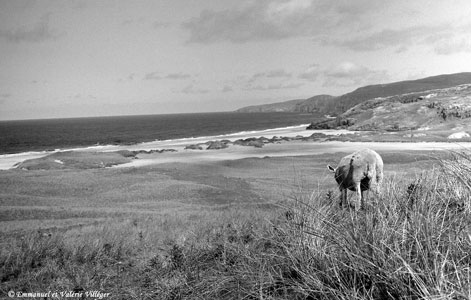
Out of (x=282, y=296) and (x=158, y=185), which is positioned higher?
(x=282, y=296)

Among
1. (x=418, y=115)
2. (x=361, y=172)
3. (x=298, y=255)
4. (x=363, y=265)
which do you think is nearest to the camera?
(x=363, y=265)

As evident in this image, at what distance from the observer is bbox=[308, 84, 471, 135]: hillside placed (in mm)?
78000

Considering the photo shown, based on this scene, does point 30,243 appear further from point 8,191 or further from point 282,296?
point 8,191

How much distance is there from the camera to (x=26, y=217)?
16.9 meters

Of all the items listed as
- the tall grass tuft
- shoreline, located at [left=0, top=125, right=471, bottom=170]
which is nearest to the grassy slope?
shoreline, located at [left=0, top=125, right=471, bottom=170]

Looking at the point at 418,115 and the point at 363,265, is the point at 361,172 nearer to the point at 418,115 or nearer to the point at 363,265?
the point at 363,265

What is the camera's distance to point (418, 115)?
85812mm

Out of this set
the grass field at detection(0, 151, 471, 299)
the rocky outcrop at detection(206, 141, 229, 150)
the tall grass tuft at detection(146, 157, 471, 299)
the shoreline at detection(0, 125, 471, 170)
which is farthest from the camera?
the rocky outcrop at detection(206, 141, 229, 150)

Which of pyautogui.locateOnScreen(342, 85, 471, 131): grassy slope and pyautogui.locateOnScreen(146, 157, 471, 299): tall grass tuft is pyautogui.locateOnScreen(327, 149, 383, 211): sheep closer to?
pyautogui.locateOnScreen(146, 157, 471, 299): tall grass tuft

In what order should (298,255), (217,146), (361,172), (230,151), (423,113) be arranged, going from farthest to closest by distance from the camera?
(423,113) < (217,146) < (230,151) < (361,172) < (298,255)

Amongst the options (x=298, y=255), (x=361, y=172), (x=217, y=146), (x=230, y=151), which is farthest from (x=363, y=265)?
(x=217, y=146)

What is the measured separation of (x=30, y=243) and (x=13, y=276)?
5.81 ft

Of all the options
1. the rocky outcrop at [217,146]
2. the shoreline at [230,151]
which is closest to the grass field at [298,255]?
the shoreline at [230,151]

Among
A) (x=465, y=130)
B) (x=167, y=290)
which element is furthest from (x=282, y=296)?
(x=465, y=130)
